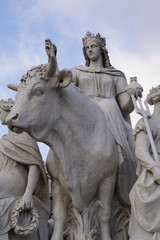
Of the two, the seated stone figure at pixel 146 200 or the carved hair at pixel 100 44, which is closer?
the seated stone figure at pixel 146 200

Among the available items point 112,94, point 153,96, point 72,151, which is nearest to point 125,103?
point 112,94

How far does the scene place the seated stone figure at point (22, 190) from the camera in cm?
607

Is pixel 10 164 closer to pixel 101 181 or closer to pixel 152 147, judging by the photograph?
pixel 101 181

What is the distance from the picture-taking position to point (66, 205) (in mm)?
6656

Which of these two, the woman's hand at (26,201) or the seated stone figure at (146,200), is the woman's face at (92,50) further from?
the woman's hand at (26,201)

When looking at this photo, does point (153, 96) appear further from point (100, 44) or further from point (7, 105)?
point (7, 105)

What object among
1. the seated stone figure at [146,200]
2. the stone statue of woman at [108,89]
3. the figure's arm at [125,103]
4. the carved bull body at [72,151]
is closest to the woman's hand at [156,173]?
the seated stone figure at [146,200]

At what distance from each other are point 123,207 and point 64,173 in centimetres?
107

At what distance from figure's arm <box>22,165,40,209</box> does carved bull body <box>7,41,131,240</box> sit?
0.21 m

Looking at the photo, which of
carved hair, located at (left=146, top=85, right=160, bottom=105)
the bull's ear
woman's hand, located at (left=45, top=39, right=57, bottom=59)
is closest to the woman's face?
carved hair, located at (left=146, top=85, right=160, bottom=105)

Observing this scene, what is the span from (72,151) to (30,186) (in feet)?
2.34

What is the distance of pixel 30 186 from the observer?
649 cm

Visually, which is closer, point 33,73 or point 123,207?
point 33,73

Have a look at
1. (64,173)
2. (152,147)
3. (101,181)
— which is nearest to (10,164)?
(64,173)
